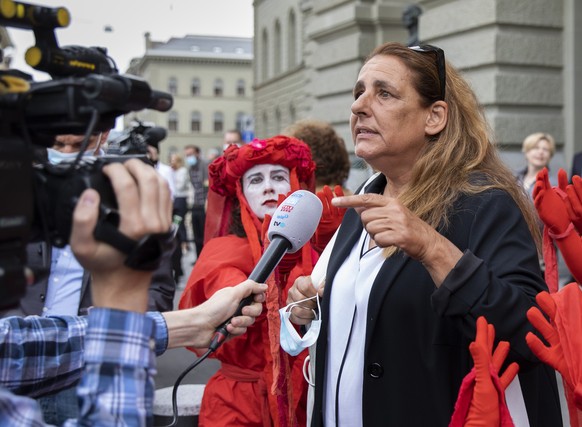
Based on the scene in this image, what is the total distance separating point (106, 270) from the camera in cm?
140

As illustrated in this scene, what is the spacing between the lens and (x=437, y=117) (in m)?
2.66

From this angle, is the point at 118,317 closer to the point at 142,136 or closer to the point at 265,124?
the point at 142,136

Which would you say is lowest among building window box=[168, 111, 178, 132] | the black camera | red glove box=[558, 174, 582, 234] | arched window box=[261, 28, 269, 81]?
red glove box=[558, 174, 582, 234]

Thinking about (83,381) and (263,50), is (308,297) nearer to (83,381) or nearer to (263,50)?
(83,381)

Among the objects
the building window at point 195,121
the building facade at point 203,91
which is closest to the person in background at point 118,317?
the building facade at point 203,91

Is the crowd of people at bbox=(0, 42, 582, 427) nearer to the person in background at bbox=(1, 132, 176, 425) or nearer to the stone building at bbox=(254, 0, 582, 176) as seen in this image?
the person in background at bbox=(1, 132, 176, 425)

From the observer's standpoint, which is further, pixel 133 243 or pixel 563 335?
pixel 563 335

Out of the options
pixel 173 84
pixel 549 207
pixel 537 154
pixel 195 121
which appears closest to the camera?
pixel 549 207

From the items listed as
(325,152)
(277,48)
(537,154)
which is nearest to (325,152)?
(325,152)

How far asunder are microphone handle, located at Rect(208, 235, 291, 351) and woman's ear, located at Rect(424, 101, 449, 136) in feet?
1.94

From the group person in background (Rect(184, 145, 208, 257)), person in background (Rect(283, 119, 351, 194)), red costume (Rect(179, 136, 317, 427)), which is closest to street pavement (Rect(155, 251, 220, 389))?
person in background (Rect(283, 119, 351, 194))

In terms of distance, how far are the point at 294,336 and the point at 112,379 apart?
1.33 metres

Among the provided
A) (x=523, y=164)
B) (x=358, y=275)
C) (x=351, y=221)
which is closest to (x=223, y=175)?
(x=351, y=221)

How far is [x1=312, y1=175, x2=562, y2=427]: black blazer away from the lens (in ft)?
7.43
